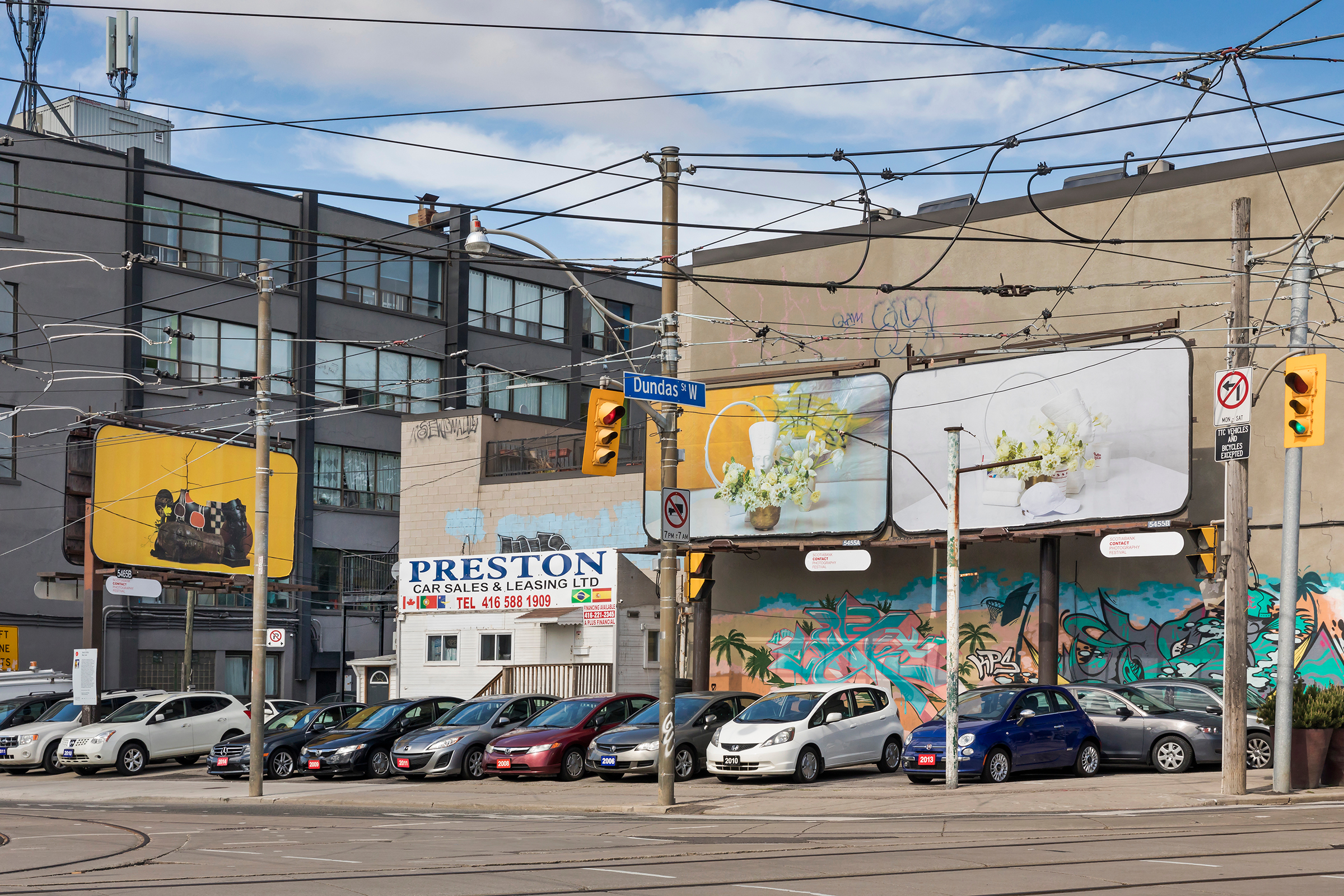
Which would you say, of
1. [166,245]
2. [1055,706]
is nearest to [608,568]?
[1055,706]

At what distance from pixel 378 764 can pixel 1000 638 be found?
→ 1281 cm

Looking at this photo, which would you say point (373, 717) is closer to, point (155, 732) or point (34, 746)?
point (155, 732)

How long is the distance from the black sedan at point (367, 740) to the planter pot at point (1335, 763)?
15.6 m

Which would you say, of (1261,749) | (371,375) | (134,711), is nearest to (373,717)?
(134,711)

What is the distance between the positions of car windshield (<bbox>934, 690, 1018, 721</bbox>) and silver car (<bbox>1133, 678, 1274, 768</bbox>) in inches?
123

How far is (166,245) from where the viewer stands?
167 feet

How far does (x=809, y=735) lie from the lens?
76.5 ft

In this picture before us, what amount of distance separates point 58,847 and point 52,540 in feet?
116

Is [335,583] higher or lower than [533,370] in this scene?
lower

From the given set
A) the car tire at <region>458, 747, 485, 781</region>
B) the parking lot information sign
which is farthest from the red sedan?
the parking lot information sign

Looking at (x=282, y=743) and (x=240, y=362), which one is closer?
(x=282, y=743)

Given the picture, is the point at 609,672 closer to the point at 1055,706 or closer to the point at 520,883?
the point at 1055,706

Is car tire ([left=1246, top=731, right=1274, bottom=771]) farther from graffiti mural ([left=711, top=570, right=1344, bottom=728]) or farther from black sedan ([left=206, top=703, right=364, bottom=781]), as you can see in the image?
black sedan ([left=206, top=703, right=364, bottom=781])

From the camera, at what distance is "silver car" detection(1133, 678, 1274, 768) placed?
22906 mm
